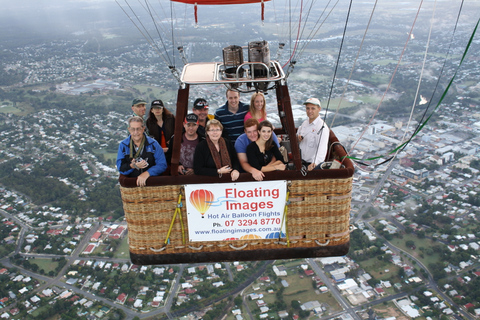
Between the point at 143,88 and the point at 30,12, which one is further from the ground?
the point at 30,12

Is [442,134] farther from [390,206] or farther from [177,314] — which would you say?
[177,314]

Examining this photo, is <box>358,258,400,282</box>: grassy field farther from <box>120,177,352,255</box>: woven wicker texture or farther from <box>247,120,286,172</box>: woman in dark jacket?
<box>247,120,286,172</box>: woman in dark jacket

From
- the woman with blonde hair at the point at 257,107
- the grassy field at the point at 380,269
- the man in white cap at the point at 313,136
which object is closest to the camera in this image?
the man in white cap at the point at 313,136

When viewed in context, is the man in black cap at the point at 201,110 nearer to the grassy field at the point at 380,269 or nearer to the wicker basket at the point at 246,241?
the wicker basket at the point at 246,241

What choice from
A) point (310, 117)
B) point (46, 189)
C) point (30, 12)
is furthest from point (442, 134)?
point (30, 12)

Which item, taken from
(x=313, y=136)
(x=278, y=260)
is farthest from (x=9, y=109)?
(x=313, y=136)

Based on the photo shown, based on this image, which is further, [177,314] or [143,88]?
[143,88]

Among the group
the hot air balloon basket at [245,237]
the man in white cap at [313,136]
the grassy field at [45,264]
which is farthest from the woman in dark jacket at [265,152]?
the grassy field at [45,264]

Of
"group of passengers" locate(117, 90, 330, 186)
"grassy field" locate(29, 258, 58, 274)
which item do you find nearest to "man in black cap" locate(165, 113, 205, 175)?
"group of passengers" locate(117, 90, 330, 186)
